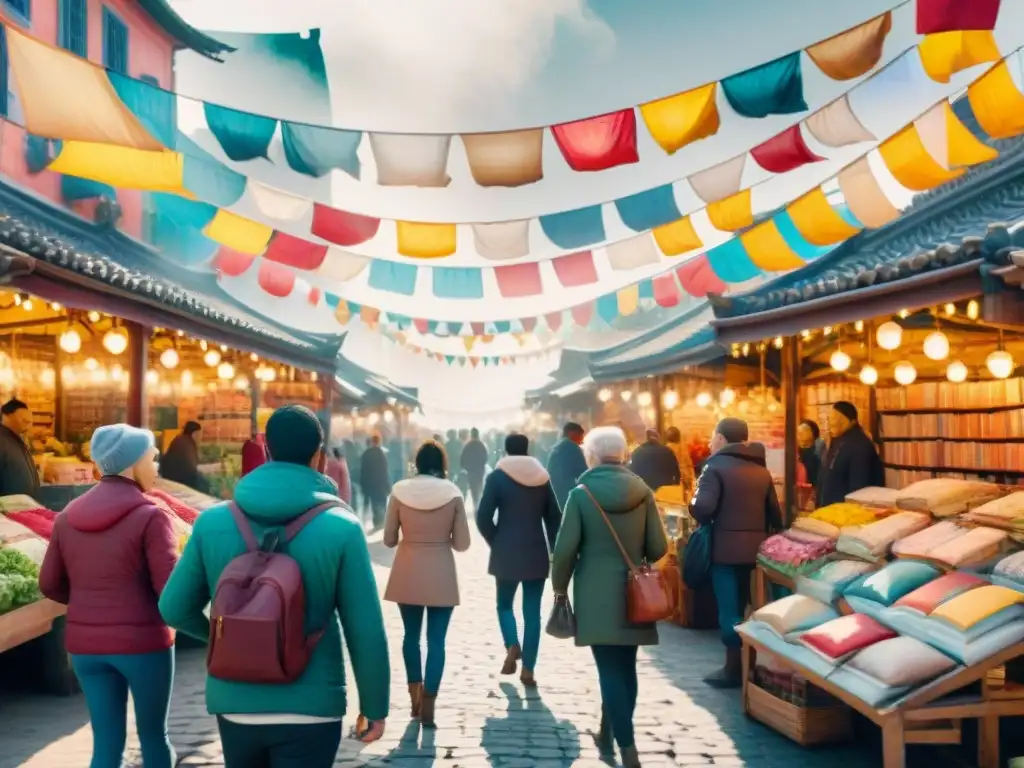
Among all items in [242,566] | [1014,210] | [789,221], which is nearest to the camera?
[242,566]

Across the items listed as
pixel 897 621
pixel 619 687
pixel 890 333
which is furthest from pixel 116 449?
pixel 890 333

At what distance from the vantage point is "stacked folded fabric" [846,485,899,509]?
792cm

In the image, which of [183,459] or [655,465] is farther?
[655,465]

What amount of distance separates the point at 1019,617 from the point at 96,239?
14088 millimetres

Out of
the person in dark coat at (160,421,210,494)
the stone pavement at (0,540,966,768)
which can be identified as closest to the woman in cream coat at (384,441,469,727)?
the stone pavement at (0,540,966,768)

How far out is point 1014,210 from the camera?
31.3ft

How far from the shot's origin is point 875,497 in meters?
8.12

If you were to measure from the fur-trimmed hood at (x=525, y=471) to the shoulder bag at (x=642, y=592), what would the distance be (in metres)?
1.90

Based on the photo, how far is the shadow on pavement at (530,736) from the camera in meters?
5.92

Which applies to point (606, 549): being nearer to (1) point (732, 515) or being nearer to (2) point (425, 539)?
(2) point (425, 539)

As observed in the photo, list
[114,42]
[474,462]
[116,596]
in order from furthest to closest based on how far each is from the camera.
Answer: [474,462], [114,42], [116,596]

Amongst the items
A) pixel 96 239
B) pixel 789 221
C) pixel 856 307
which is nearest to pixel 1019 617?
pixel 856 307

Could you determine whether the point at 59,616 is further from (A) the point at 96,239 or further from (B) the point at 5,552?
(A) the point at 96,239

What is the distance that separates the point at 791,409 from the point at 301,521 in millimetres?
9140
